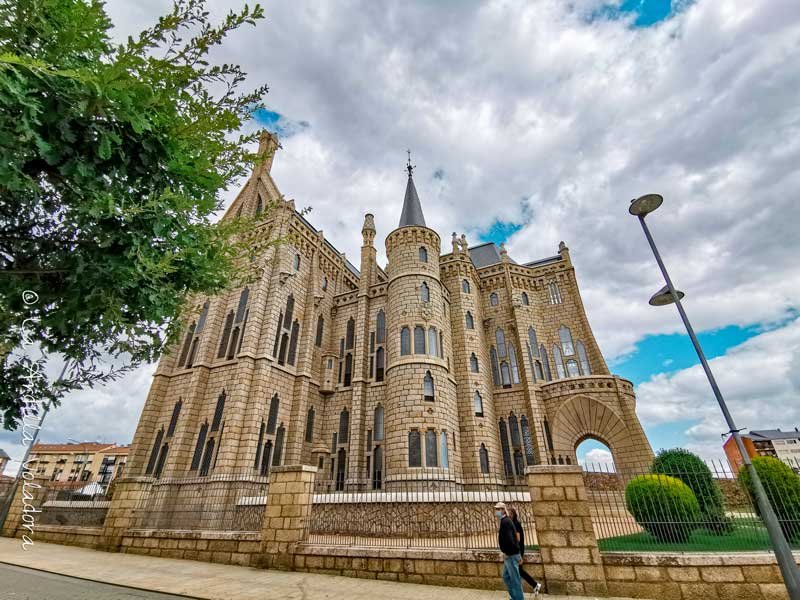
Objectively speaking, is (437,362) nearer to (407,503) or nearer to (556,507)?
(407,503)

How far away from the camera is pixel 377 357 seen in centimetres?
2155

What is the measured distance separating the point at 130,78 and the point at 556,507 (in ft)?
29.0

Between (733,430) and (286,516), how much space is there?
9.09 meters

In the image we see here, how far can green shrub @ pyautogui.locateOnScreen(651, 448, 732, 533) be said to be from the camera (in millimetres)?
8248

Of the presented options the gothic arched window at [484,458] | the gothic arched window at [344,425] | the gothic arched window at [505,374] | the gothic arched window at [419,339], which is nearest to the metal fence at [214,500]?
the gothic arched window at [344,425]

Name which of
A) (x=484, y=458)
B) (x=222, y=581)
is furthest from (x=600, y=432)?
(x=222, y=581)

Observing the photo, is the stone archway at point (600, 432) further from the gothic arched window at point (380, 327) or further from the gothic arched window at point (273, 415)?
the gothic arched window at point (273, 415)

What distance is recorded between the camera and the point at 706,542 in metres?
7.57

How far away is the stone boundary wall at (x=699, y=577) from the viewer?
5.74 m

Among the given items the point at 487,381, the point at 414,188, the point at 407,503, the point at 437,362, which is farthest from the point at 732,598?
the point at 414,188

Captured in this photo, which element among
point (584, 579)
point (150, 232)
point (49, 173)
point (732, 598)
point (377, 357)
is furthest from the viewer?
point (377, 357)

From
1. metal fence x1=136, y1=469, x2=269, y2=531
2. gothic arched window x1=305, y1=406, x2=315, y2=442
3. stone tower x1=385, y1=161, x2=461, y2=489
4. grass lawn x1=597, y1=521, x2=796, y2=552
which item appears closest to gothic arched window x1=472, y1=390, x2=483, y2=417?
stone tower x1=385, y1=161, x2=461, y2=489

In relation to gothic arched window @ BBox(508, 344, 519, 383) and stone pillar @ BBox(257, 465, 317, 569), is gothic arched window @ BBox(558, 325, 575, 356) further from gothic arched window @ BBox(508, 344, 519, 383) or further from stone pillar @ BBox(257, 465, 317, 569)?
stone pillar @ BBox(257, 465, 317, 569)

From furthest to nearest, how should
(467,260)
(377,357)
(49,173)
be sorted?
1. (467,260)
2. (377,357)
3. (49,173)
